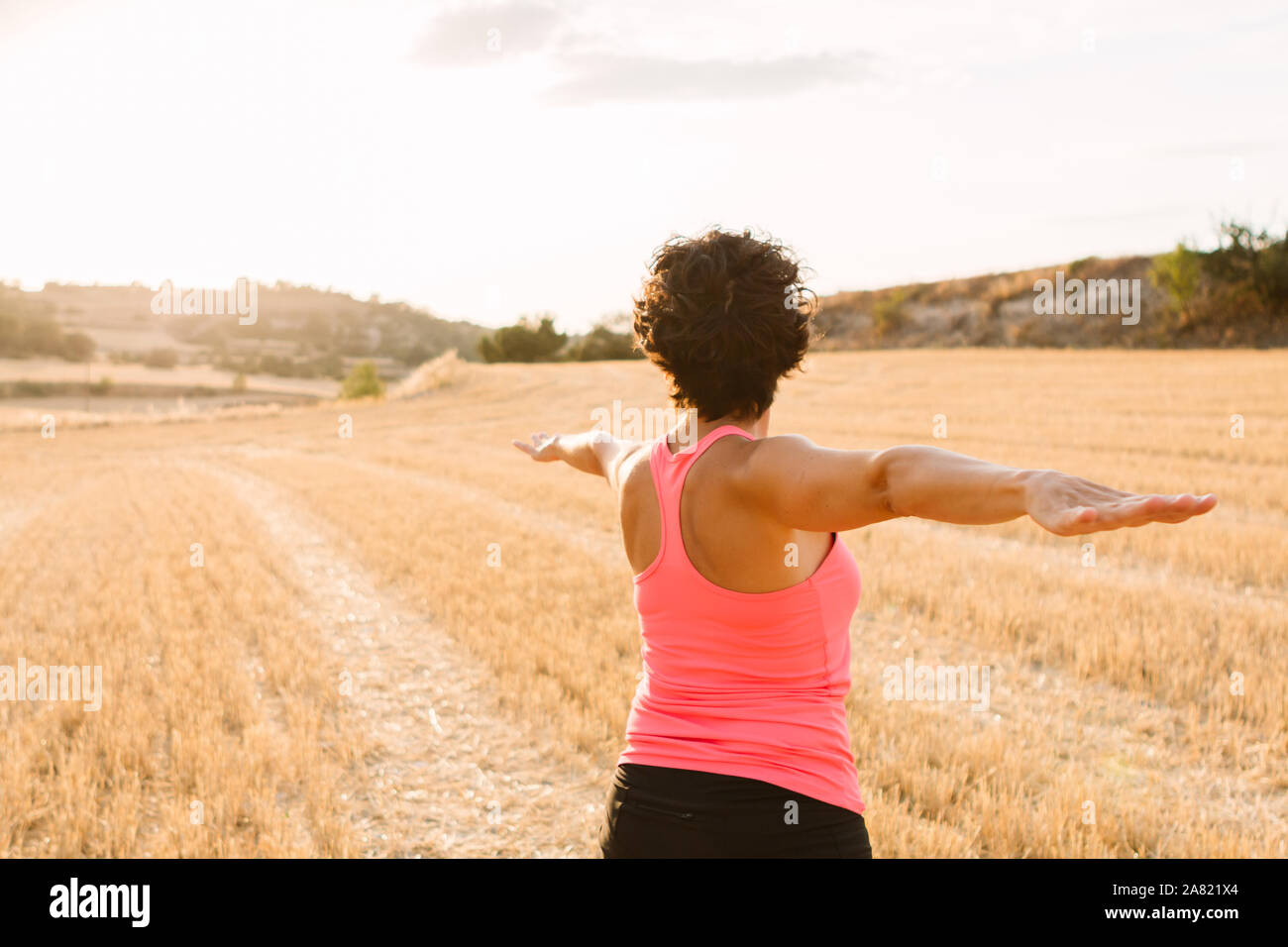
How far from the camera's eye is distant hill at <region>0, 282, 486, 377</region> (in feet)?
295

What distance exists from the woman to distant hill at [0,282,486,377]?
90266 millimetres

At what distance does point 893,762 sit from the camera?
15.6ft

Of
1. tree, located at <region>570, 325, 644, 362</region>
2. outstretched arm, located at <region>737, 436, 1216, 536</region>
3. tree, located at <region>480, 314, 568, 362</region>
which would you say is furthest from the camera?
tree, located at <region>480, 314, 568, 362</region>

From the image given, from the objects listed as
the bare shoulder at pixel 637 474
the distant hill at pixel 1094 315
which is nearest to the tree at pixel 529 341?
the distant hill at pixel 1094 315

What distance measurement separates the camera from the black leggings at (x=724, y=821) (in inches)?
81.4

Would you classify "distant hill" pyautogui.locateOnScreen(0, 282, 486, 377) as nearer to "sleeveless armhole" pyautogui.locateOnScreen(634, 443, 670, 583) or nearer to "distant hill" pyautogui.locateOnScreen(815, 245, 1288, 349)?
"distant hill" pyautogui.locateOnScreen(815, 245, 1288, 349)

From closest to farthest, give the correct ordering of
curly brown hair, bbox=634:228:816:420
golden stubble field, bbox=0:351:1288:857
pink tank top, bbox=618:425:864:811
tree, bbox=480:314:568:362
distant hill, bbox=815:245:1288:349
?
pink tank top, bbox=618:425:864:811 → curly brown hair, bbox=634:228:816:420 → golden stubble field, bbox=0:351:1288:857 → distant hill, bbox=815:245:1288:349 → tree, bbox=480:314:568:362

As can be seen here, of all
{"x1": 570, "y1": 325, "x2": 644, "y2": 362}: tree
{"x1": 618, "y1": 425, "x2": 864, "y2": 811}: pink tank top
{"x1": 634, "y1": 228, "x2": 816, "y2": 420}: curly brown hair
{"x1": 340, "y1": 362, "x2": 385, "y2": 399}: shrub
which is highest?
{"x1": 570, "y1": 325, "x2": 644, "y2": 362}: tree

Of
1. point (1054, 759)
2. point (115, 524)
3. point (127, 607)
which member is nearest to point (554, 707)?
point (1054, 759)

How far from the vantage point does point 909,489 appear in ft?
6.13

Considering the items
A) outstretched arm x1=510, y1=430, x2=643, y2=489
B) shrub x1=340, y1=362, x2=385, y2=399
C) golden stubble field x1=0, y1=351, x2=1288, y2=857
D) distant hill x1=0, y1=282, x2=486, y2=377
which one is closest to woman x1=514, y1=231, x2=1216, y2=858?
outstretched arm x1=510, y1=430, x2=643, y2=489

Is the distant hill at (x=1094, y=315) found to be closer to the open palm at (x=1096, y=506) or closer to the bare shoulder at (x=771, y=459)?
the bare shoulder at (x=771, y=459)

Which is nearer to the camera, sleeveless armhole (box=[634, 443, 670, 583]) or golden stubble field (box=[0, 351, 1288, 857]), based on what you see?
sleeveless armhole (box=[634, 443, 670, 583])
